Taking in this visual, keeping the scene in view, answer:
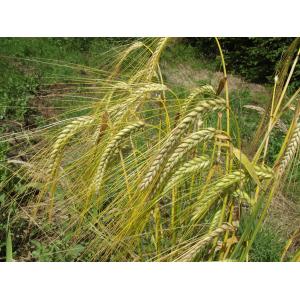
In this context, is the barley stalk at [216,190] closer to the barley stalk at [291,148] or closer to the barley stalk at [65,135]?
the barley stalk at [291,148]

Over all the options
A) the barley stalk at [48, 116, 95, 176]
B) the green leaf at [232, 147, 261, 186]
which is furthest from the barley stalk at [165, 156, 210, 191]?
the barley stalk at [48, 116, 95, 176]

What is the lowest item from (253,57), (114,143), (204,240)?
(204,240)

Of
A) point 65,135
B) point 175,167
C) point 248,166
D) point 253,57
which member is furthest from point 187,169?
point 253,57

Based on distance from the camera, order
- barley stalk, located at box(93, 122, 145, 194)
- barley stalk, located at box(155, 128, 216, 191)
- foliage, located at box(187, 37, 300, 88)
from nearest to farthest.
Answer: barley stalk, located at box(155, 128, 216, 191) → barley stalk, located at box(93, 122, 145, 194) → foliage, located at box(187, 37, 300, 88)

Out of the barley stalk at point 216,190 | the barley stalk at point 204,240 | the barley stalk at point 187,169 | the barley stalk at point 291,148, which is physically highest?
the barley stalk at point 291,148

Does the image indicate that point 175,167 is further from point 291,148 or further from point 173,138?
point 291,148

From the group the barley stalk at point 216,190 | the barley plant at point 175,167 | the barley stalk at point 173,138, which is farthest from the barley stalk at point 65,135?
the barley stalk at point 216,190

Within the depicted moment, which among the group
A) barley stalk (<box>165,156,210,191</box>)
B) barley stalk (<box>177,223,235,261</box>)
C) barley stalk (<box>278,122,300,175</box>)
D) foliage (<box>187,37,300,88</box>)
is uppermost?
foliage (<box>187,37,300,88</box>)

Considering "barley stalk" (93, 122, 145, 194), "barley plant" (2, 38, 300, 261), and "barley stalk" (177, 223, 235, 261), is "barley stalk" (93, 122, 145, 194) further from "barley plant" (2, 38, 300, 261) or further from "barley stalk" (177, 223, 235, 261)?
"barley stalk" (177, 223, 235, 261)

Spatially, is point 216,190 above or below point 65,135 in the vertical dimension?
below

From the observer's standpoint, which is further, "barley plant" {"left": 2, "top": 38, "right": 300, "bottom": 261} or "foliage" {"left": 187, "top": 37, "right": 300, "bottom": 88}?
"foliage" {"left": 187, "top": 37, "right": 300, "bottom": 88}

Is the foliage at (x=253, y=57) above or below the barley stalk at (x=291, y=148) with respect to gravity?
above

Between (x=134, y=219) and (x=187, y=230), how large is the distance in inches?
8.7

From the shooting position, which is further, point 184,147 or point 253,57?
point 253,57
